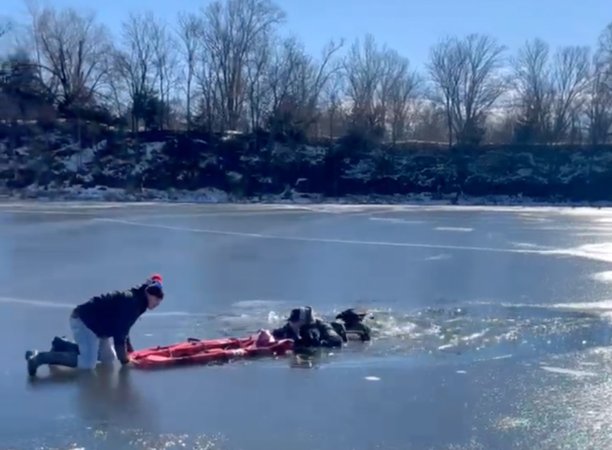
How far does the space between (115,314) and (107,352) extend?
39 cm

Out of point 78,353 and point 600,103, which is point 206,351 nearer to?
point 78,353

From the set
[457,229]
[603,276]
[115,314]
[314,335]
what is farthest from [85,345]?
[457,229]

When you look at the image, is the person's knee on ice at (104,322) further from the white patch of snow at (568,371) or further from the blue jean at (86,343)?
the white patch of snow at (568,371)

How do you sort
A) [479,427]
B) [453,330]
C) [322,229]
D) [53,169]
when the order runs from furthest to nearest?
[53,169] < [322,229] < [453,330] < [479,427]

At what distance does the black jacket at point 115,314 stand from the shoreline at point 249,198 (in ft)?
115

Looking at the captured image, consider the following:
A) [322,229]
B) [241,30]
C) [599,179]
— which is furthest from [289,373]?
[241,30]

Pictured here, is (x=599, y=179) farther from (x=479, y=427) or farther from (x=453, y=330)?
(x=479, y=427)

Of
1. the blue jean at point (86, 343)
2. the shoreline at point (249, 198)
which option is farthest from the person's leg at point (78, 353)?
the shoreline at point (249, 198)

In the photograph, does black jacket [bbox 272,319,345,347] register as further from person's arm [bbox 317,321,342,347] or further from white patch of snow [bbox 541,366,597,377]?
white patch of snow [bbox 541,366,597,377]

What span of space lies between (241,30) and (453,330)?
58.7 metres

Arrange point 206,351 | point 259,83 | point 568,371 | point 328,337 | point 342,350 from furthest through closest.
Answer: point 259,83 → point 328,337 → point 342,350 → point 206,351 → point 568,371

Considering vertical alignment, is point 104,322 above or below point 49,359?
above

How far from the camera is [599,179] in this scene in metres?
55.7

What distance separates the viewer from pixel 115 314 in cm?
874
